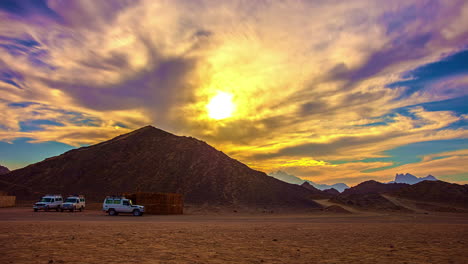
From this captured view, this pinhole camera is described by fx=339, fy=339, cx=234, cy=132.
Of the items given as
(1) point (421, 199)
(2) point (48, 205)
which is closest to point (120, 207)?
(2) point (48, 205)

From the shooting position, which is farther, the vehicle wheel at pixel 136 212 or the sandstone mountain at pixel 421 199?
the sandstone mountain at pixel 421 199

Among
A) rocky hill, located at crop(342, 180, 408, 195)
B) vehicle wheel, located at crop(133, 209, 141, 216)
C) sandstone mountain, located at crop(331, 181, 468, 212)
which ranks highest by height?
rocky hill, located at crop(342, 180, 408, 195)

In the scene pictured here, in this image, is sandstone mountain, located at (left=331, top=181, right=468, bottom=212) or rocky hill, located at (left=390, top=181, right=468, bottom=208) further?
rocky hill, located at (left=390, top=181, right=468, bottom=208)

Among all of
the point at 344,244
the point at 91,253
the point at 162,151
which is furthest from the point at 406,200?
the point at 91,253

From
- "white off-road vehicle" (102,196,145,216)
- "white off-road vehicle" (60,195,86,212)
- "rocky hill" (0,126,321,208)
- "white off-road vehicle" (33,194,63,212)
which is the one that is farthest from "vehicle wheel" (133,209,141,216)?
"rocky hill" (0,126,321,208)

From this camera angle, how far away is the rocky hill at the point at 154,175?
81312mm

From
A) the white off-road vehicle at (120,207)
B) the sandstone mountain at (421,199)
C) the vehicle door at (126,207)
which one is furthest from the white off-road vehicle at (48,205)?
the sandstone mountain at (421,199)

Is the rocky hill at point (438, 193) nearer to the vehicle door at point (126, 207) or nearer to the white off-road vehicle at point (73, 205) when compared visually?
the vehicle door at point (126, 207)

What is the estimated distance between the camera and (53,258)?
38.1ft

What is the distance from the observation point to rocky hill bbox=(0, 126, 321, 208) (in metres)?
81.3

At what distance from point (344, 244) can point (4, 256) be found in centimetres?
1427

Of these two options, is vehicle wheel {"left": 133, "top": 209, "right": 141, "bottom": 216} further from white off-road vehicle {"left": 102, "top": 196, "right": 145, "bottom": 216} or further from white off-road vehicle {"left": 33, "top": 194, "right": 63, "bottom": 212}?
white off-road vehicle {"left": 33, "top": 194, "right": 63, "bottom": 212}

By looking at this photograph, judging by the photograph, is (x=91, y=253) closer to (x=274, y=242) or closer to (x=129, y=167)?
(x=274, y=242)

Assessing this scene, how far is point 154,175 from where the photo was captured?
297 ft
